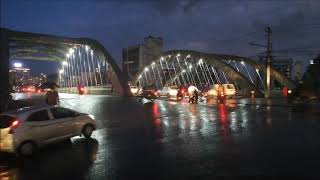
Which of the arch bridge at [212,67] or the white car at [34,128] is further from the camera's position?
the arch bridge at [212,67]

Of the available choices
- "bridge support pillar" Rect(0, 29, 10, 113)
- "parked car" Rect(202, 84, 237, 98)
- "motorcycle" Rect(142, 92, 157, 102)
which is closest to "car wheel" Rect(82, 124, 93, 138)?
"bridge support pillar" Rect(0, 29, 10, 113)

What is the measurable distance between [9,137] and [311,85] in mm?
19075

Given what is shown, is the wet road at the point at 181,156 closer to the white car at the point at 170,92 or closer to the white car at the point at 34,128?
the white car at the point at 34,128

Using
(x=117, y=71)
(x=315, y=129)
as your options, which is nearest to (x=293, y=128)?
(x=315, y=129)

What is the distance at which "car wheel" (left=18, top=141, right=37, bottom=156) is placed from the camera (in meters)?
12.3

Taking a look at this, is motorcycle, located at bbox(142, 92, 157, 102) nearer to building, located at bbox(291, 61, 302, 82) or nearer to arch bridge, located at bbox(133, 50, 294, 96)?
arch bridge, located at bbox(133, 50, 294, 96)

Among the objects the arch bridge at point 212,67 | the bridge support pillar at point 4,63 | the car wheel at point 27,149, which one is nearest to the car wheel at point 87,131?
the car wheel at point 27,149

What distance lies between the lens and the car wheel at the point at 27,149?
12.3 meters

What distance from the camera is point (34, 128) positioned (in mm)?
12727

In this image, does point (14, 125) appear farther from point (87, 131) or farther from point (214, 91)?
point (214, 91)

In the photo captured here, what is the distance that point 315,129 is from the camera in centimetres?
1581

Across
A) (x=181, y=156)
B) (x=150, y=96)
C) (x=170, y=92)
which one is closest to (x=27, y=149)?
(x=181, y=156)

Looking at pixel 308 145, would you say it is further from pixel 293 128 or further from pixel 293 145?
pixel 293 128

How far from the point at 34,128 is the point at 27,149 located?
66 centimetres
